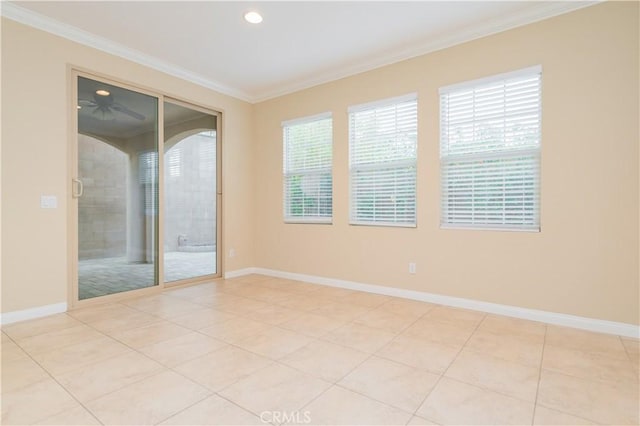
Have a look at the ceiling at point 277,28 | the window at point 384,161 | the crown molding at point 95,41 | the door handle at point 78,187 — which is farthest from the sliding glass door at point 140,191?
the window at point 384,161

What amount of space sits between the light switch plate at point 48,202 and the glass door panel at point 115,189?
190 millimetres

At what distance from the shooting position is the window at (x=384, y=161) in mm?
3746

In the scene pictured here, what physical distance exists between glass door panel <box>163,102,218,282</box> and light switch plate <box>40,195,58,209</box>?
1.15 meters

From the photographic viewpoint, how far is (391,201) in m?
3.90

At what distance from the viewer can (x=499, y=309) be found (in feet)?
10.4

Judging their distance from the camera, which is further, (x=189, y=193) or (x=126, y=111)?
(x=189, y=193)

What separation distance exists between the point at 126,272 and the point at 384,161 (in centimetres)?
331

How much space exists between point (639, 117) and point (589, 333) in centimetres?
176

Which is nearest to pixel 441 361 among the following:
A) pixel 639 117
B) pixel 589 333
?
pixel 589 333

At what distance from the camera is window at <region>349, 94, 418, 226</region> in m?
3.75

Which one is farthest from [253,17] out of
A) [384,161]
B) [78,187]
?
[78,187]

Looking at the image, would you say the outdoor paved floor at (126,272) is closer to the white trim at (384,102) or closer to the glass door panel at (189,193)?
the glass door panel at (189,193)

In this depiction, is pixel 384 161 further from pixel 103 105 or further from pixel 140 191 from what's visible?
pixel 103 105

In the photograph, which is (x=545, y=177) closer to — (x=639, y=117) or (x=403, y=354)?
(x=639, y=117)
